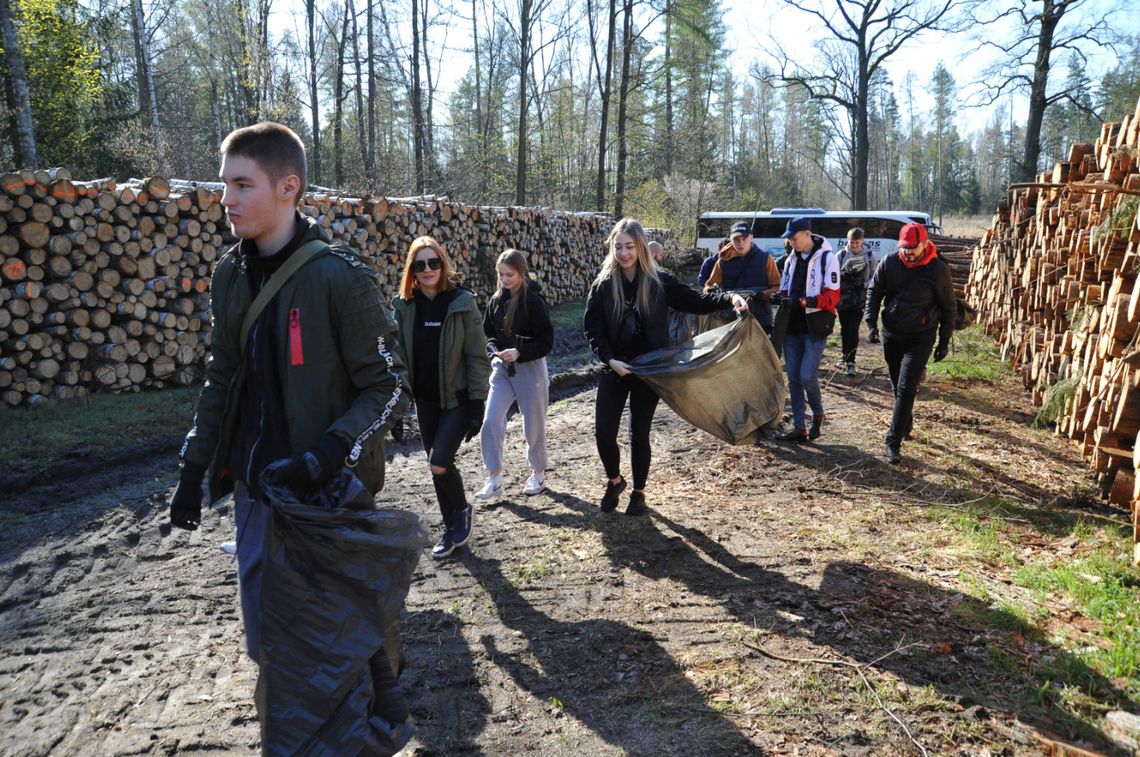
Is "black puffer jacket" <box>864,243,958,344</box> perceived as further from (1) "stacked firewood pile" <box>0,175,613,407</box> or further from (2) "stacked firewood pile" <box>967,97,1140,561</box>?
(1) "stacked firewood pile" <box>0,175,613,407</box>

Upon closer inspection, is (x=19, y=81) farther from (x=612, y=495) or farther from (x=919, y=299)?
(x=919, y=299)

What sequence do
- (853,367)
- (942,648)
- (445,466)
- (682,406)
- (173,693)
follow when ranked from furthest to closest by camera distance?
(853,367)
(682,406)
(445,466)
(942,648)
(173,693)

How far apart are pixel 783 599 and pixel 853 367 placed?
6917 mm

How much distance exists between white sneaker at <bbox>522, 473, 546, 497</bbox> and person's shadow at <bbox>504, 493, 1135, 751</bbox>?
3.39ft

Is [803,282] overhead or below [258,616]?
overhead

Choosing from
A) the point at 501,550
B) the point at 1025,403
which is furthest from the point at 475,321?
the point at 1025,403

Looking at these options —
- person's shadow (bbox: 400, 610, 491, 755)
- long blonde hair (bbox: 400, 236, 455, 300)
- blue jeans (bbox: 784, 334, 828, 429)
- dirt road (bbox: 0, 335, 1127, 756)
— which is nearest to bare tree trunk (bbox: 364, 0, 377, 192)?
blue jeans (bbox: 784, 334, 828, 429)

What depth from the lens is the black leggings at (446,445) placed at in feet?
14.8

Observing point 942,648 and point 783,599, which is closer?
point 942,648

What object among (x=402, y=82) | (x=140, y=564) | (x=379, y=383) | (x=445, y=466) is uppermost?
(x=402, y=82)

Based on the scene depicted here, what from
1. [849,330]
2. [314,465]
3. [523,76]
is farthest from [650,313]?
[523,76]

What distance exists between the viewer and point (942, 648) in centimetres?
341

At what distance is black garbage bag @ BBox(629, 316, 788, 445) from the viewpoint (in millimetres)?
4922

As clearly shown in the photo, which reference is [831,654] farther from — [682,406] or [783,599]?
[682,406]
